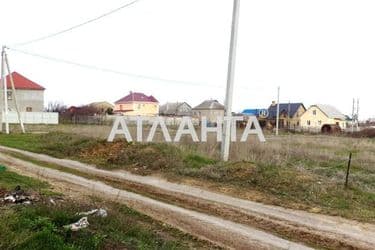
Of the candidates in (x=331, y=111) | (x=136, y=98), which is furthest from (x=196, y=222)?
(x=331, y=111)

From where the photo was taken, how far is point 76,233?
6.23m

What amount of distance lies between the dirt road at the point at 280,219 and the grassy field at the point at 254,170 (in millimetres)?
569

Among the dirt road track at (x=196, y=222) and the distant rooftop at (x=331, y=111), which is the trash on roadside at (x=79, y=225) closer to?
the dirt road track at (x=196, y=222)

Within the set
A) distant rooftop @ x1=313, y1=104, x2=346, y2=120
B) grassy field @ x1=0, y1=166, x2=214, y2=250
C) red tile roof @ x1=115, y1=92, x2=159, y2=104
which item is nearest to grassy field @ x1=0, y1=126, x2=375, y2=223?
grassy field @ x1=0, y1=166, x2=214, y2=250

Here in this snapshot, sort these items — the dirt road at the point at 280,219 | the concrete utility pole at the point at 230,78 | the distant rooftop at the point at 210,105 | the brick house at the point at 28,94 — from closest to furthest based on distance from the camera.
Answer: the dirt road at the point at 280,219
the concrete utility pole at the point at 230,78
the brick house at the point at 28,94
the distant rooftop at the point at 210,105

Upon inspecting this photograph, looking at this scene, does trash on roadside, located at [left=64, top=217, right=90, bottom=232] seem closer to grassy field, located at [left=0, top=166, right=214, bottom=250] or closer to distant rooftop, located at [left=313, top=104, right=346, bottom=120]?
grassy field, located at [left=0, top=166, right=214, bottom=250]

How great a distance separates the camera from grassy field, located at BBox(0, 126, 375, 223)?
1045 cm

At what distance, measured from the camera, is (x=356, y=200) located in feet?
34.1

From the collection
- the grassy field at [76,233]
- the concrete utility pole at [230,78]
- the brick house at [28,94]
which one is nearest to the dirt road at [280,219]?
the grassy field at [76,233]

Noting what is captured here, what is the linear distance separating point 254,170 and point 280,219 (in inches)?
163

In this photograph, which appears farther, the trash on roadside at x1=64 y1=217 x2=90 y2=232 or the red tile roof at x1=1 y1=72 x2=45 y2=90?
the red tile roof at x1=1 y1=72 x2=45 y2=90

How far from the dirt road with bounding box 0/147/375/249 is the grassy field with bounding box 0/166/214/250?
5.62 feet

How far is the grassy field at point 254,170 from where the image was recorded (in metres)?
→ 10.5

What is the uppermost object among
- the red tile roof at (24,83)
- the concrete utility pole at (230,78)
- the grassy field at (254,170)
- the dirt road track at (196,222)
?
the red tile roof at (24,83)
